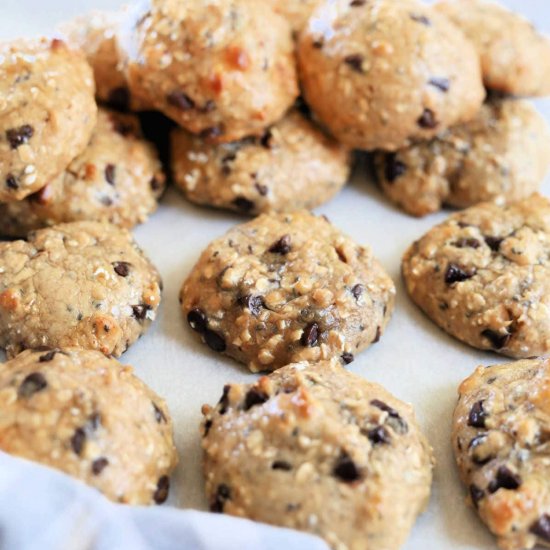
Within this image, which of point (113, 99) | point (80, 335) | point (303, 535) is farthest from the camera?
point (113, 99)

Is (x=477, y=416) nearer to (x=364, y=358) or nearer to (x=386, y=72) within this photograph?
(x=364, y=358)

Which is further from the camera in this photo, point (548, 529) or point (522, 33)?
point (522, 33)

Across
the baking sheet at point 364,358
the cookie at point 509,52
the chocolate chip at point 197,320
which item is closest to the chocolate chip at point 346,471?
the baking sheet at point 364,358

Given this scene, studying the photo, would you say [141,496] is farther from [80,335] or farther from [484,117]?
[484,117]

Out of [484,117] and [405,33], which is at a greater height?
[405,33]

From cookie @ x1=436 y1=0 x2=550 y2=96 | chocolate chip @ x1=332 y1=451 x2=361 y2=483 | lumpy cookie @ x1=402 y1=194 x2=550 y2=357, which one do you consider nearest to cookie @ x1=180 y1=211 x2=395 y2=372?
lumpy cookie @ x1=402 y1=194 x2=550 y2=357

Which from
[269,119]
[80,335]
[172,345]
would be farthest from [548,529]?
[269,119]

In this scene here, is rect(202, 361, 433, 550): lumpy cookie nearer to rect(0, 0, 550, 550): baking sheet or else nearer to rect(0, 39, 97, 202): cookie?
rect(0, 0, 550, 550): baking sheet
